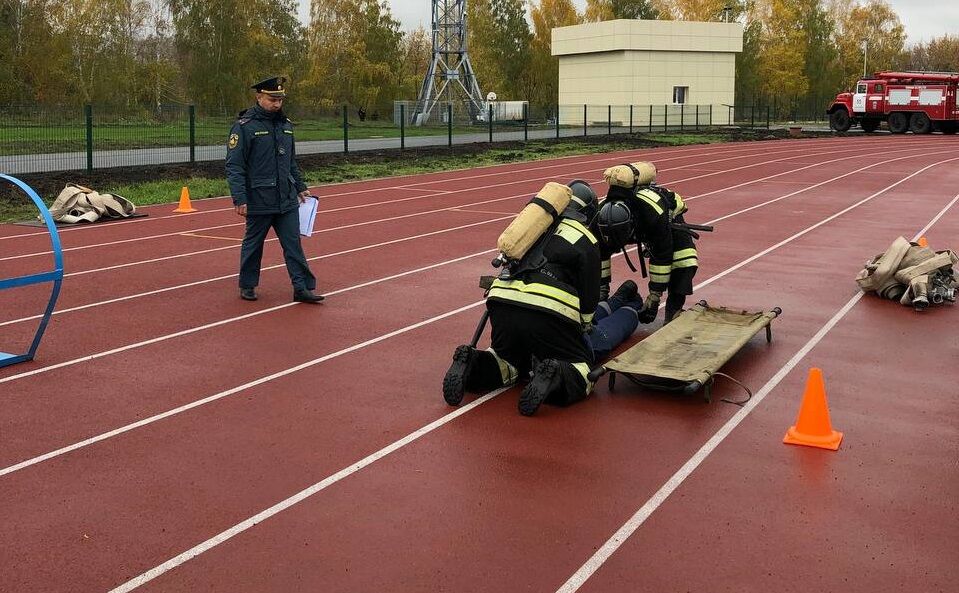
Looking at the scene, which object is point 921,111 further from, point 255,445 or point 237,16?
point 255,445

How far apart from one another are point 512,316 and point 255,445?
1.82 m

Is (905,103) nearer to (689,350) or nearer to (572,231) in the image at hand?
(689,350)

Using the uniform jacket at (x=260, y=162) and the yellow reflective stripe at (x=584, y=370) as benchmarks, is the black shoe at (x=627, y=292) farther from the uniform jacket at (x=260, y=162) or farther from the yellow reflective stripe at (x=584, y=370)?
the uniform jacket at (x=260, y=162)

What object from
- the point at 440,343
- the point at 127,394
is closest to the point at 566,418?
the point at 440,343

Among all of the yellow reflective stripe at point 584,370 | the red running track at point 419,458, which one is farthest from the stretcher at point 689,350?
the red running track at point 419,458

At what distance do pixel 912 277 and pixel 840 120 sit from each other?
1769 inches

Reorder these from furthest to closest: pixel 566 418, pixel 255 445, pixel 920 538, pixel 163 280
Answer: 1. pixel 163 280
2. pixel 566 418
3. pixel 255 445
4. pixel 920 538

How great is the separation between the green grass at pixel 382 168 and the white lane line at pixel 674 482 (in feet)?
43.3

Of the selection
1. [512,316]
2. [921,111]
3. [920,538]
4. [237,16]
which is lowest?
[920,538]

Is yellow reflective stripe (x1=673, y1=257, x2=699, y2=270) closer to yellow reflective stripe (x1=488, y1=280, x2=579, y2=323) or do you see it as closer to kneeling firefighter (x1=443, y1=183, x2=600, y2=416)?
kneeling firefighter (x1=443, y1=183, x2=600, y2=416)

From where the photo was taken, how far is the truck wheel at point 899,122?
49.6 metres

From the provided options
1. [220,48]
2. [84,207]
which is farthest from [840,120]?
[84,207]

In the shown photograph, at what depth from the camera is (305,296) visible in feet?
32.9

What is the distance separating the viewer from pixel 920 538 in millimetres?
4711
